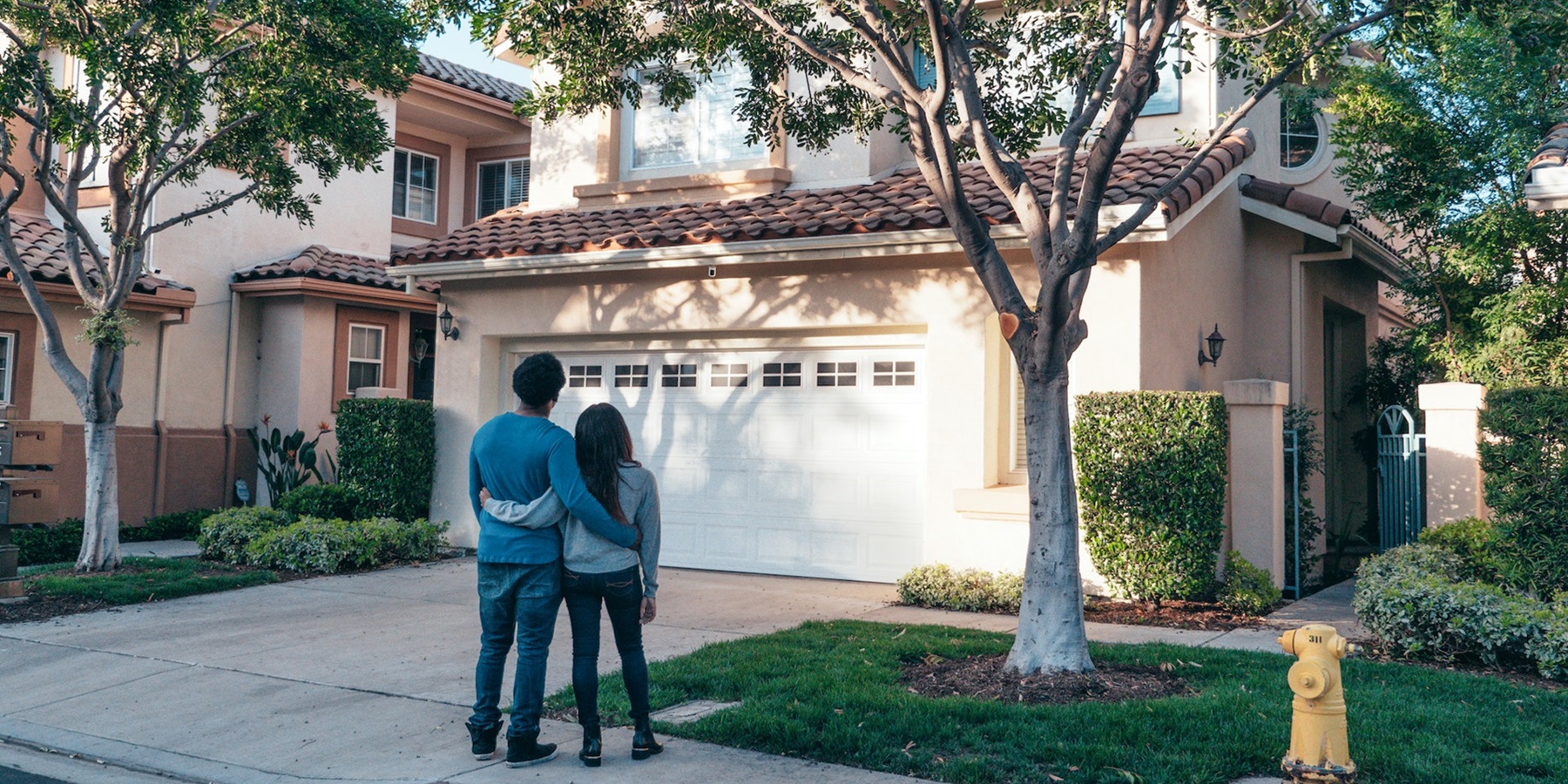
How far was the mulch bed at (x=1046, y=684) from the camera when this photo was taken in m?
6.45

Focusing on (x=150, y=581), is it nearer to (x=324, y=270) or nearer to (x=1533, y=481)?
(x=324, y=270)

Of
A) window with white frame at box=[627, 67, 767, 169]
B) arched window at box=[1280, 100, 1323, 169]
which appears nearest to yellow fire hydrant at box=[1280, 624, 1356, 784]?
window with white frame at box=[627, 67, 767, 169]

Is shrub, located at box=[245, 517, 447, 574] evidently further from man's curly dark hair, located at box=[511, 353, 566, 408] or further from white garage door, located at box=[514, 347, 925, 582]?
man's curly dark hair, located at box=[511, 353, 566, 408]

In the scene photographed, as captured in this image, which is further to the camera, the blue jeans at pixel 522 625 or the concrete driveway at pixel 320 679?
the concrete driveway at pixel 320 679

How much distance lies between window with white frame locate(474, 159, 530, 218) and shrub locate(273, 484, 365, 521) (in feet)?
28.3

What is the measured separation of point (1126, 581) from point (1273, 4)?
4537 mm

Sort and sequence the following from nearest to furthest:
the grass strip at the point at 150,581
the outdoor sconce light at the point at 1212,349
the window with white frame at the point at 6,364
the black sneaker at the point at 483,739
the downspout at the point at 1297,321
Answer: the black sneaker at the point at 483,739, the grass strip at the point at 150,581, the outdoor sconce light at the point at 1212,349, the downspout at the point at 1297,321, the window with white frame at the point at 6,364

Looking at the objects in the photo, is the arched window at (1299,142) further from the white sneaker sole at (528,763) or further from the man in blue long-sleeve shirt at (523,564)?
the white sneaker sole at (528,763)

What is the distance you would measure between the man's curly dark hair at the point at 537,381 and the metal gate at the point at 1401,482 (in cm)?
972

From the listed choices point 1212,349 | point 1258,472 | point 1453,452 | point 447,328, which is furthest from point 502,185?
point 1453,452

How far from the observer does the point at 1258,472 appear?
1029 centimetres

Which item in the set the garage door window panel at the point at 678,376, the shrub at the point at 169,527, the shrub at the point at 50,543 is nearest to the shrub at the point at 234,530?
the shrub at the point at 50,543

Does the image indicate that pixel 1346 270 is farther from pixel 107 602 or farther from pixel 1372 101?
pixel 107 602

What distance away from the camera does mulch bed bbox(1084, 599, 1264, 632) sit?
914 centimetres
